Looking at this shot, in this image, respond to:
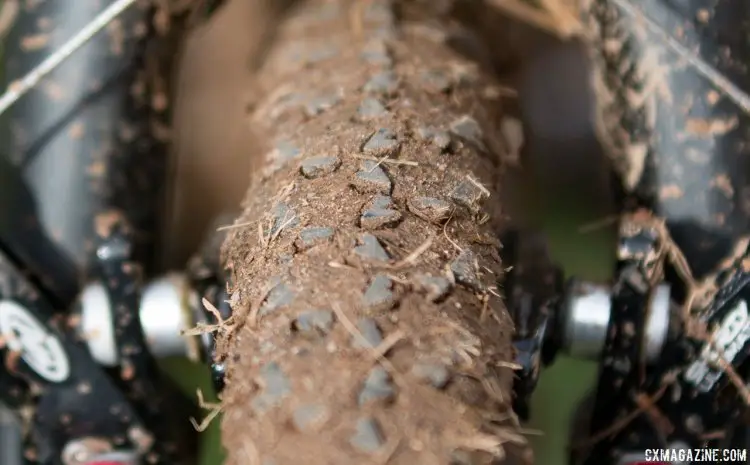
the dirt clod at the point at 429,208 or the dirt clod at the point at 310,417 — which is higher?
the dirt clod at the point at 310,417

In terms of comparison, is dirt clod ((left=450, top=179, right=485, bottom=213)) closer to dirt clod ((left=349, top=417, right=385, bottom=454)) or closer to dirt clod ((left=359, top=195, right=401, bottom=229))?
dirt clod ((left=359, top=195, right=401, bottom=229))

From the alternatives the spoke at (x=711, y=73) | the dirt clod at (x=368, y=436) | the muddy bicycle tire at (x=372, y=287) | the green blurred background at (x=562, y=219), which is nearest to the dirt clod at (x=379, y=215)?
the muddy bicycle tire at (x=372, y=287)

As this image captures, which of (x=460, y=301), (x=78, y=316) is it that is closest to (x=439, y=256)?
(x=460, y=301)

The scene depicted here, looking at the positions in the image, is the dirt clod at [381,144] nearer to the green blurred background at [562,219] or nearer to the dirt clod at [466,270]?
the dirt clod at [466,270]

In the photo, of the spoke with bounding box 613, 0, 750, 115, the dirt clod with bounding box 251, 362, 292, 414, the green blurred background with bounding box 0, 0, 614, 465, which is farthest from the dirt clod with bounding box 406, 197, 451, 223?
the green blurred background with bounding box 0, 0, 614, 465

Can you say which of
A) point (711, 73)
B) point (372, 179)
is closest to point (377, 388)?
point (372, 179)

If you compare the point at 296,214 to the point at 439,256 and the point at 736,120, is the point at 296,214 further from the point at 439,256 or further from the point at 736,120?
the point at 736,120

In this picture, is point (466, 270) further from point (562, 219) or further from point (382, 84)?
point (562, 219)
